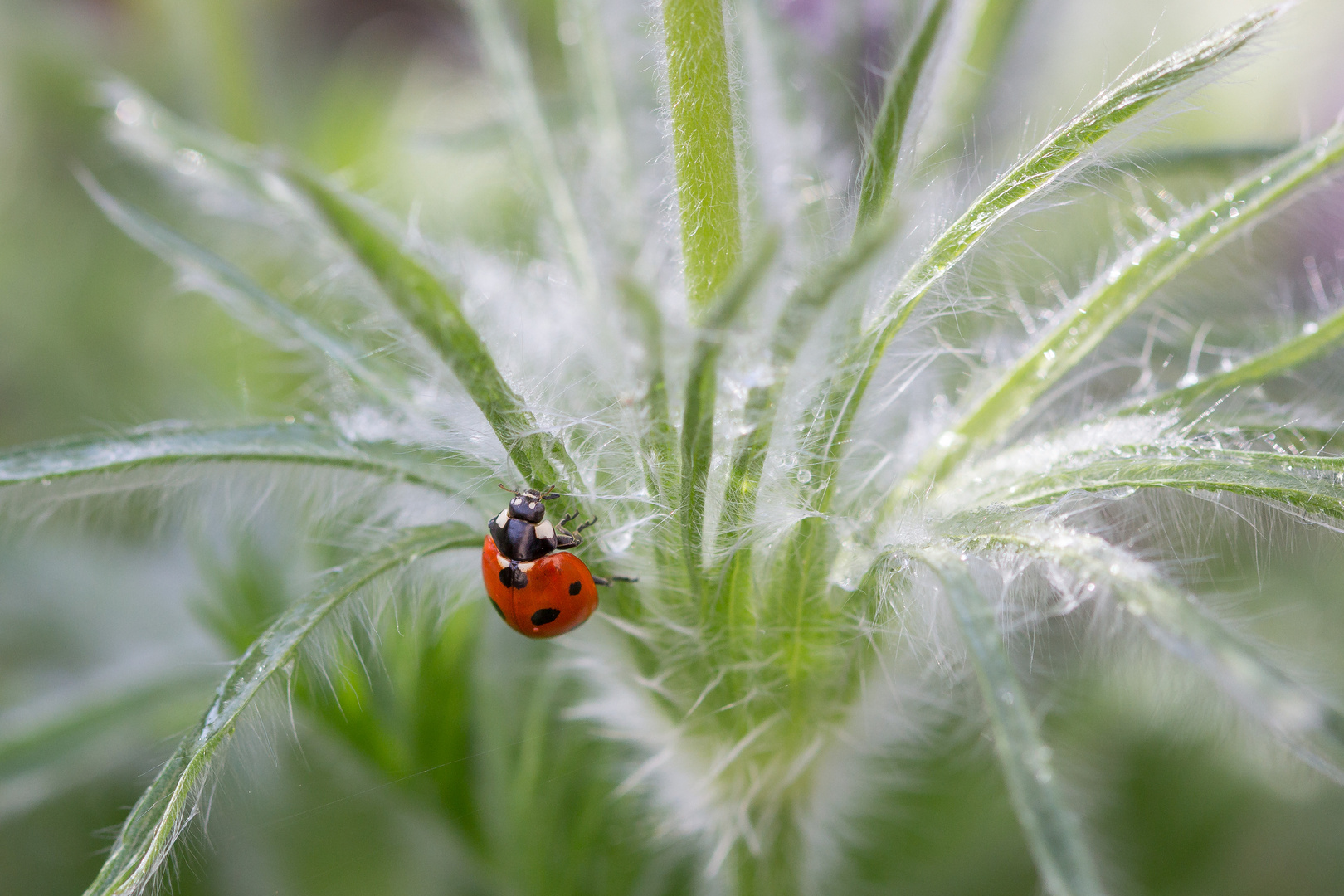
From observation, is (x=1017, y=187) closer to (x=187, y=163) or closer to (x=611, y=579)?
(x=611, y=579)

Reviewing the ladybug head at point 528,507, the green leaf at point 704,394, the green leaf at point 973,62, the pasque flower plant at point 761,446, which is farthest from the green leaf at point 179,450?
the green leaf at point 973,62

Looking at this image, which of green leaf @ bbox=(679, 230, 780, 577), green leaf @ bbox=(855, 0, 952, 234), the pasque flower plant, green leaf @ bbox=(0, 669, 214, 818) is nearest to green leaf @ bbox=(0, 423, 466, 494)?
the pasque flower plant

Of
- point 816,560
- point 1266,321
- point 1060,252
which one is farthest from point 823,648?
point 1060,252

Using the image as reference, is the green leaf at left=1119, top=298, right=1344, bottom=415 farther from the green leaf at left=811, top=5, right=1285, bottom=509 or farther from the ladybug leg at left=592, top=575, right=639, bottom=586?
the ladybug leg at left=592, top=575, right=639, bottom=586

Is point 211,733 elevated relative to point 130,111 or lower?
lower

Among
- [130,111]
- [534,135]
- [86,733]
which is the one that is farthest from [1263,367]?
[86,733]

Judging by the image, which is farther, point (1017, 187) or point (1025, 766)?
point (1017, 187)

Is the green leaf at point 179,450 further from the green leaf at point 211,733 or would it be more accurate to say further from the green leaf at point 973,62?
the green leaf at point 973,62

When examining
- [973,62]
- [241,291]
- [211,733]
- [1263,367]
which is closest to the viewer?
[211,733]
